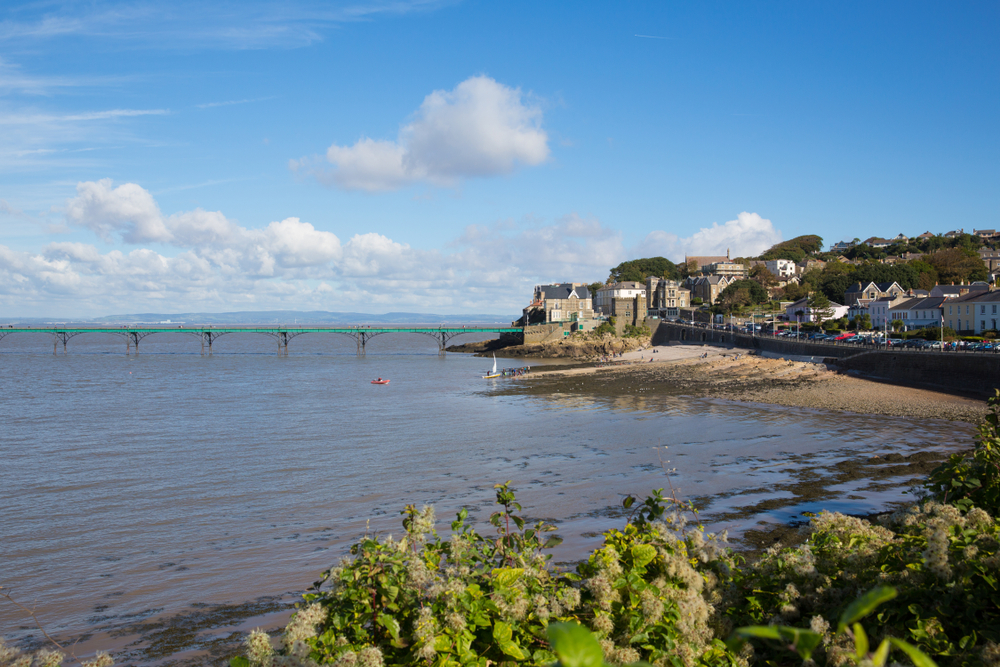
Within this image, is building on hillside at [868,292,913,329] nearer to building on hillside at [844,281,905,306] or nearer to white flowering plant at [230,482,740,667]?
building on hillside at [844,281,905,306]

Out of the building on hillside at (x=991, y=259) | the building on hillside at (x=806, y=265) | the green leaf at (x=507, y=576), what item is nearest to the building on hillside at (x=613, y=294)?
the building on hillside at (x=806, y=265)

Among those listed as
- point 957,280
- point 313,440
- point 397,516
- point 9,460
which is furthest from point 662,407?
point 957,280

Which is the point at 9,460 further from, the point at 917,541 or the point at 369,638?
the point at 917,541

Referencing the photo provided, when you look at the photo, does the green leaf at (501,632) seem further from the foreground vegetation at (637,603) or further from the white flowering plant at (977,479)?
the white flowering plant at (977,479)

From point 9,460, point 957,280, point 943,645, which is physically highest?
point 957,280

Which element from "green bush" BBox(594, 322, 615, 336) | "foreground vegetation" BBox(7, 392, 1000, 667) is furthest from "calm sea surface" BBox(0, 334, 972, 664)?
"green bush" BBox(594, 322, 615, 336)

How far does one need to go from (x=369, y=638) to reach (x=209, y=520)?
14.6 m

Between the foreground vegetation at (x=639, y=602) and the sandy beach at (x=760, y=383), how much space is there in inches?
903

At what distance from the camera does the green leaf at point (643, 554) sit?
4629mm

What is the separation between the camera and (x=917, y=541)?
16.9ft

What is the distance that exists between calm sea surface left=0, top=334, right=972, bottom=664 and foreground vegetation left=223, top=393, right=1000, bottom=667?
3997 millimetres

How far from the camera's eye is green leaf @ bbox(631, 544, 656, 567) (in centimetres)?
463

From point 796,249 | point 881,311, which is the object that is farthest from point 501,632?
point 796,249

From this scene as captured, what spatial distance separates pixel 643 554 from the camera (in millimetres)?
4664
